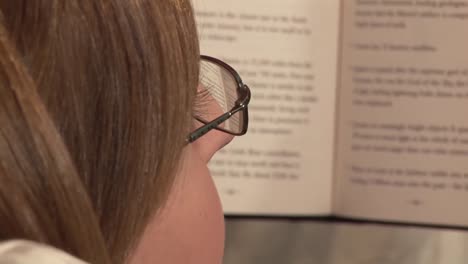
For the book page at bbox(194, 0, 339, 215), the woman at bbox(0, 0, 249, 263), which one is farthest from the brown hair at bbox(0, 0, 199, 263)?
the book page at bbox(194, 0, 339, 215)

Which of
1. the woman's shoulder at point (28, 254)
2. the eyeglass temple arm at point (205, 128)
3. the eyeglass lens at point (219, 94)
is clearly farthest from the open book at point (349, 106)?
the woman's shoulder at point (28, 254)

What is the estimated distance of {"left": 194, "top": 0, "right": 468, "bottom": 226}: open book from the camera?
798mm

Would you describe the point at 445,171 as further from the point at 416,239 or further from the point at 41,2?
the point at 41,2

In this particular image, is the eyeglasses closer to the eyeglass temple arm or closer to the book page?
the eyeglass temple arm

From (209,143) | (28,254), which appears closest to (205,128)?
(209,143)

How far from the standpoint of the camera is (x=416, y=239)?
2.85 ft

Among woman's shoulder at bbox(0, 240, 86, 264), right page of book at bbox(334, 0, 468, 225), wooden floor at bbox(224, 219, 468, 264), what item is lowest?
wooden floor at bbox(224, 219, 468, 264)

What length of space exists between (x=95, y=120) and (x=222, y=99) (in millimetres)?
200

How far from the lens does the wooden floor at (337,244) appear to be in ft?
2.83

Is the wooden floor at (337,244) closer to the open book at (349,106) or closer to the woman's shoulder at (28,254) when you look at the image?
the open book at (349,106)

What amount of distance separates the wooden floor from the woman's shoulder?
2.00ft

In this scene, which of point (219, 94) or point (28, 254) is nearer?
point (28, 254)

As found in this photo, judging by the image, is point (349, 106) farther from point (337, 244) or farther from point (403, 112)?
point (337, 244)

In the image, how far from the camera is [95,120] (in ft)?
1.23
